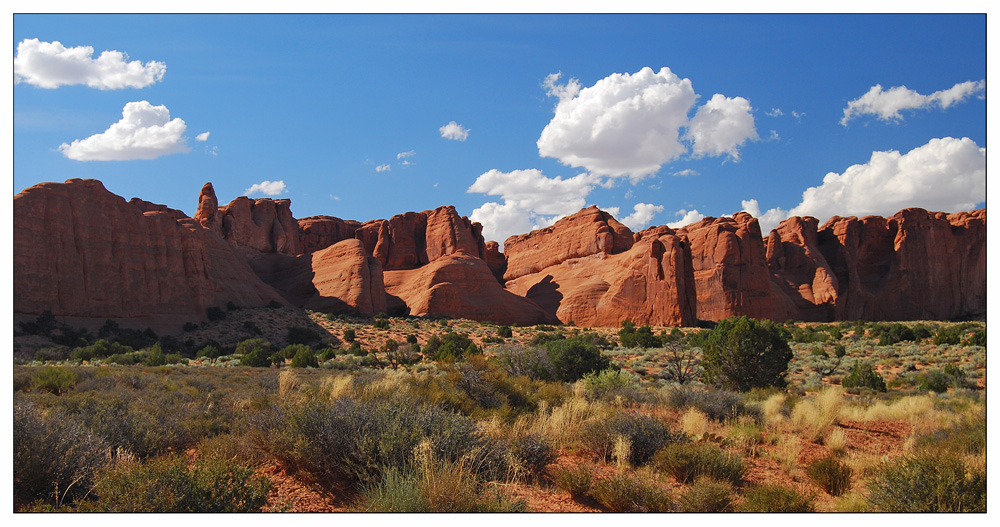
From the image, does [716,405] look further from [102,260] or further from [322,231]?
[322,231]

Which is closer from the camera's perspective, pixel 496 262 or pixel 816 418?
pixel 816 418

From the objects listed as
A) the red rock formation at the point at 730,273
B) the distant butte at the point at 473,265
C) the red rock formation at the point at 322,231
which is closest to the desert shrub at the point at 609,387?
the distant butte at the point at 473,265

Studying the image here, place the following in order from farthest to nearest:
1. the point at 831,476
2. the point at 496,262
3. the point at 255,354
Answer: the point at 496,262, the point at 255,354, the point at 831,476

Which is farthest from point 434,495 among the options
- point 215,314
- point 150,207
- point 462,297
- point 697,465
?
point 150,207

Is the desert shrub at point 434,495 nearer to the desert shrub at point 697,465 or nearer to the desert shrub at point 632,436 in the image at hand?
the desert shrub at point 697,465

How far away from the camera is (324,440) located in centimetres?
686

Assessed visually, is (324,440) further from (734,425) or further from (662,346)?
(662,346)

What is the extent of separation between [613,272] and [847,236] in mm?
45680

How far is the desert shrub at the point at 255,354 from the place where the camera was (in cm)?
3067

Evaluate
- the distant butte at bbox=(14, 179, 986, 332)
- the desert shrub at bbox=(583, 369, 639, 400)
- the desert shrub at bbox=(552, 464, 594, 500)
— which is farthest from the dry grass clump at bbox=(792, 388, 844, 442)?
the distant butte at bbox=(14, 179, 986, 332)

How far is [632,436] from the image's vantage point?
29.2 ft

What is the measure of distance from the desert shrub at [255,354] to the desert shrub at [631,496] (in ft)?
88.1

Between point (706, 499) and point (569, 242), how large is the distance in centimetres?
7655

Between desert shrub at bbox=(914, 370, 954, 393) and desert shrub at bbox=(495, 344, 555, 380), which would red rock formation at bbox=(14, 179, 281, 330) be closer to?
desert shrub at bbox=(495, 344, 555, 380)
